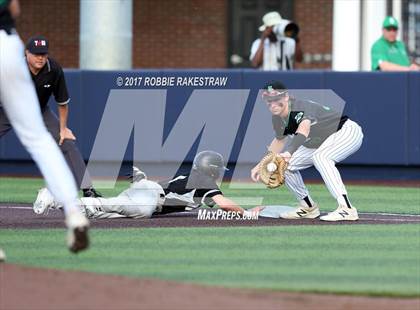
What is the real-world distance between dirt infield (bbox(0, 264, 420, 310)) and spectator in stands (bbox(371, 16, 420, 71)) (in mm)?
9886

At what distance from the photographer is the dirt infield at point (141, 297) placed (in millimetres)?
7188

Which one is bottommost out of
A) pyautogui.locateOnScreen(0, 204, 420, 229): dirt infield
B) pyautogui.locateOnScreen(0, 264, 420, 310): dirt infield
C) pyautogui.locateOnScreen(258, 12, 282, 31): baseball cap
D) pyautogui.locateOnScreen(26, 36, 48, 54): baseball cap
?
pyautogui.locateOnScreen(0, 204, 420, 229): dirt infield

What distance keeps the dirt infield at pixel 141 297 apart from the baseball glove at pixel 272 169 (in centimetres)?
382

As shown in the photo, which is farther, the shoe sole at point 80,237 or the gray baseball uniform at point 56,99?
the gray baseball uniform at point 56,99

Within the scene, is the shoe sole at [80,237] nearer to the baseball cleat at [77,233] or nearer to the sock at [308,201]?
the baseball cleat at [77,233]

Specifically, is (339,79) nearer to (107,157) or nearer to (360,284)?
(107,157)

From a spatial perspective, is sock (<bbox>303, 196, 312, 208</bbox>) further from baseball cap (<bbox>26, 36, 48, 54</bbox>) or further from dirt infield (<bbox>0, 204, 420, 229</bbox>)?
baseball cap (<bbox>26, 36, 48, 54</bbox>)

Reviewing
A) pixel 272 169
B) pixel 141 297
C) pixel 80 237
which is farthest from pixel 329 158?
pixel 141 297

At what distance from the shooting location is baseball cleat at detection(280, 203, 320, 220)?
1195 cm

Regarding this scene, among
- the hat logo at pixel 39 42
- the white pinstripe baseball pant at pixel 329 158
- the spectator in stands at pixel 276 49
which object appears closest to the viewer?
the white pinstripe baseball pant at pixel 329 158

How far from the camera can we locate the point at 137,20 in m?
24.4

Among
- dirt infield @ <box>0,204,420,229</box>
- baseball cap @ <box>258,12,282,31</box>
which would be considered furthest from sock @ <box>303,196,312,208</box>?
baseball cap @ <box>258,12,282,31</box>

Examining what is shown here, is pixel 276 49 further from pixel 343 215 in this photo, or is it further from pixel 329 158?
pixel 343 215

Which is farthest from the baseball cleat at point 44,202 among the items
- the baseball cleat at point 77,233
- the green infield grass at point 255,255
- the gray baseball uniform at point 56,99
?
the baseball cleat at point 77,233
